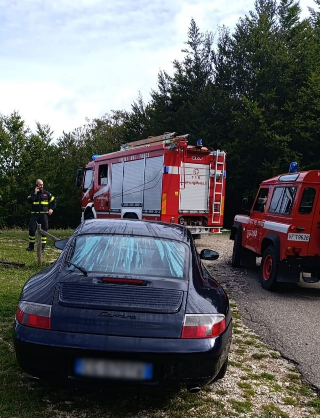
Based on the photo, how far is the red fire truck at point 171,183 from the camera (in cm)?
1297

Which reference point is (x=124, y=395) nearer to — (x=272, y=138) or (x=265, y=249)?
(x=265, y=249)

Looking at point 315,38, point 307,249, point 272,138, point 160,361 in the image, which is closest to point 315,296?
point 307,249

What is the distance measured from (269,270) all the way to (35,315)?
6.24 metres

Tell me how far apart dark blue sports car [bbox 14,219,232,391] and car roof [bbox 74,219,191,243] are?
64 centimetres

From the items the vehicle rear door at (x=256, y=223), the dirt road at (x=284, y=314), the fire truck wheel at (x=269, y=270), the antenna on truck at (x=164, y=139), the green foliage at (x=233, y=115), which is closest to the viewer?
the dirt road at (x=284, y=314)

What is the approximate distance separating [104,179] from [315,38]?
22.7 m

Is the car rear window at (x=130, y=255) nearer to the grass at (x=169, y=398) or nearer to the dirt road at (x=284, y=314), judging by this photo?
the grass at (x=169, y=398)

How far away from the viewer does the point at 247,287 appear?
8.91 meters

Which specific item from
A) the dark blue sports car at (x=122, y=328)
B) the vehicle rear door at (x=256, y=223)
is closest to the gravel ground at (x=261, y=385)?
the dark blue sports car at (x=122, y=328)

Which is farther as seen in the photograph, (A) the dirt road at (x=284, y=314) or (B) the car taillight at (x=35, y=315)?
(A) the dirt road at (x=284, y=314)

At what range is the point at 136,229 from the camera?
182 inches

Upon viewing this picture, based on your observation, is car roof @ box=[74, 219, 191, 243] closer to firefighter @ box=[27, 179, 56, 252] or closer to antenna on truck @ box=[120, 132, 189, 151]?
firefighter @ box=[27, 179, 56, 252]

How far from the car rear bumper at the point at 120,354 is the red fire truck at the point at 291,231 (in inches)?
200

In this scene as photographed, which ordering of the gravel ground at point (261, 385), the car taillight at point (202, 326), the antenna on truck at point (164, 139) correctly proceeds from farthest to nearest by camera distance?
the antenna on truck at point (164, 139), the gravel ground at point (261, 385), the car taillight at point (202, 326)
